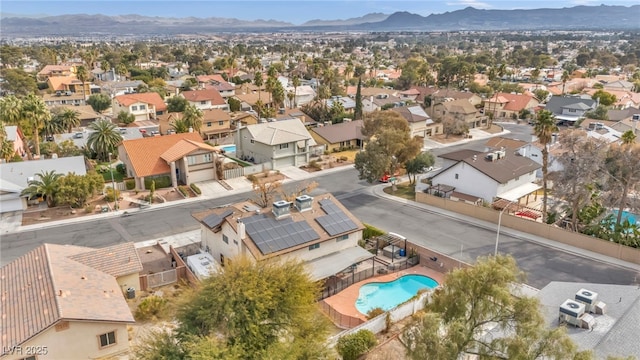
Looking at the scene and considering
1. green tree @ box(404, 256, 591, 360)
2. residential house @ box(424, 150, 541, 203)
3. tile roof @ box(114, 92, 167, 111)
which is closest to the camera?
green tree @ box(404, 256, 591, 360)

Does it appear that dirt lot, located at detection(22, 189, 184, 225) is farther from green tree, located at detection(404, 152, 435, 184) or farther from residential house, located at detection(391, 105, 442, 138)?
residential house, located at detection(391, 105, 442, 138)

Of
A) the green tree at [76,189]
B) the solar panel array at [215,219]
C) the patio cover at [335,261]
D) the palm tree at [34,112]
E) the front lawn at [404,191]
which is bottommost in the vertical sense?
the front lawn at [404,191]

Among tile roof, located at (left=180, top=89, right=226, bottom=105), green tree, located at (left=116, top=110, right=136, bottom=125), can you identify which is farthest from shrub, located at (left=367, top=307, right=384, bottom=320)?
tile roof, located at (left=180, top=89, right=226, bottom=105)

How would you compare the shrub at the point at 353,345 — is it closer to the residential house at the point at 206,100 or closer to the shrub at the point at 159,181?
the shrub at the point at 159,181

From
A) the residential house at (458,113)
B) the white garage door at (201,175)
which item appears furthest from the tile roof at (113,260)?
the residential house at (458,113)

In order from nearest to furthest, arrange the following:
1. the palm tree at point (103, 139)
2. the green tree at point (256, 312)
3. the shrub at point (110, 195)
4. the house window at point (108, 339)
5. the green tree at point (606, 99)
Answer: the green tree at point (256, 312)
the house window at point (108, 339)
the shrub at point (110, 195)
the palm tree at point (103, 139)
the green tree at point (606, 99)

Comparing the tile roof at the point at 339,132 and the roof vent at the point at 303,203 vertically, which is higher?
the roof vent at the point at 303,203
